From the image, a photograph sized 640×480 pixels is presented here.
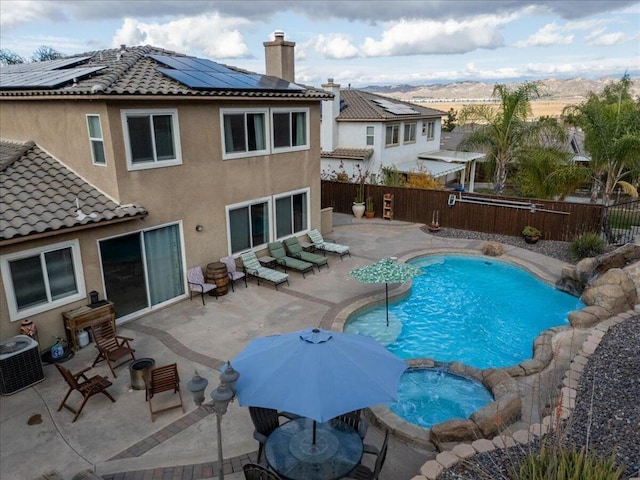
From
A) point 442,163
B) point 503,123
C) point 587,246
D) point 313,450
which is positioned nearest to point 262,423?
point 313,450

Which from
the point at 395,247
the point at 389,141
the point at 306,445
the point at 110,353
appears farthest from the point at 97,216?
the point at 389,141

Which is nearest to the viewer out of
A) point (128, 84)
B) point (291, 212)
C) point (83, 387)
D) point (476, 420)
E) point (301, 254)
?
point (476, 420)

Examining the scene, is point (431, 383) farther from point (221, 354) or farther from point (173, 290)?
point (173, 290)

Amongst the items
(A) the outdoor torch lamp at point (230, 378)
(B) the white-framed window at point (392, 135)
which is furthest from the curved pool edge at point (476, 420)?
(B) the white-framed window at point (392, 135)

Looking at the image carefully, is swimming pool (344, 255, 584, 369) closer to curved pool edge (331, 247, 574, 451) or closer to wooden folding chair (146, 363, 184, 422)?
curved pool edge (331, 247, 574, 451)

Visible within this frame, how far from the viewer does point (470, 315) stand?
14.9 meters

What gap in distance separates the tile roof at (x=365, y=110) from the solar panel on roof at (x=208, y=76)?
44.9 feet

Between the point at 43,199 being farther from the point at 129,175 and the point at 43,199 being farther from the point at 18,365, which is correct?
the point at 18,365

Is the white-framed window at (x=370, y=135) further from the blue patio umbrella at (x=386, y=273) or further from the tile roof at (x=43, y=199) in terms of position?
the tile roof at (x=43, y=199)

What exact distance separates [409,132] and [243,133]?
21.1m

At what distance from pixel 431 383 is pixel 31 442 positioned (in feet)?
26.9

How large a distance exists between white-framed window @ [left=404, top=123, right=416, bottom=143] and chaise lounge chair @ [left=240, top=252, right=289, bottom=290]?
21.0m

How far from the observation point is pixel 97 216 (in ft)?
37.8

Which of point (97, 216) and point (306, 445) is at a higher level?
point (97, 216)
